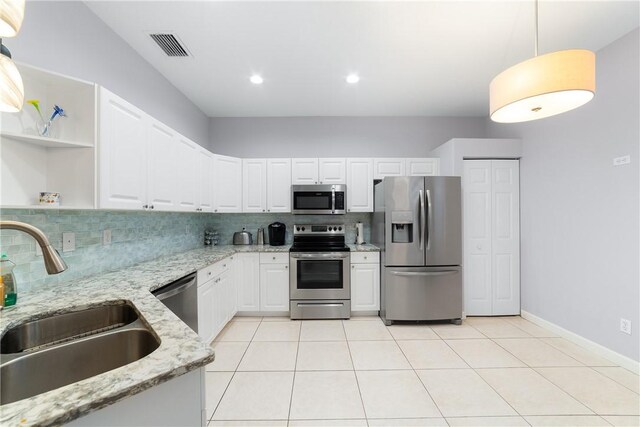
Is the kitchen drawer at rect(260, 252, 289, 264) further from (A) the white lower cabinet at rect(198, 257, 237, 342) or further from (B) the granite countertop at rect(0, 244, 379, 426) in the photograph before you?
(B) the granite countertop at rect(0, 244, 379, 426)

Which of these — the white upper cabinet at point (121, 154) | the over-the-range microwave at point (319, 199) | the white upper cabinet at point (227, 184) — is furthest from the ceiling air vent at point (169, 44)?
the over-the-range microwave at point (319, 199)

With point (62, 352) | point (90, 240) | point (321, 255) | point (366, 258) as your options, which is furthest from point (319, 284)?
point (62, 352)

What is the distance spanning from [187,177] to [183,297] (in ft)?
4.19

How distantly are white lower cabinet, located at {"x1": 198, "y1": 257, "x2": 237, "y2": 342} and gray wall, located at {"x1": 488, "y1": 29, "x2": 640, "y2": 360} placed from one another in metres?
3.68

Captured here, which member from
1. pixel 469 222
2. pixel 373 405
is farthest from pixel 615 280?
pixel 373 405

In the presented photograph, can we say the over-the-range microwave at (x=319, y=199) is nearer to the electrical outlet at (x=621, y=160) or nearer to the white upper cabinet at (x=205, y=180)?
the white upper cabinet at (x=205, y=180)

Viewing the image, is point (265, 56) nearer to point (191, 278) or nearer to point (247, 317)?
point (191, 278)

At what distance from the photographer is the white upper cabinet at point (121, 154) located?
1.65 metres

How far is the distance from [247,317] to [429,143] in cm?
370

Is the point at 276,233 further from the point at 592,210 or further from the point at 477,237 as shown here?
the point at 592,210

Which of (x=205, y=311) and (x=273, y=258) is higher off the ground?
(x=273, y=258)

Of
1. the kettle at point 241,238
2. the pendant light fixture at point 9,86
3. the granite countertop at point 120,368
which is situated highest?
the pendant light fixture at point 9,86

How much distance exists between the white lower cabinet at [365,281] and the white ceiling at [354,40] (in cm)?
210

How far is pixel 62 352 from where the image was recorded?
3.34 ft
